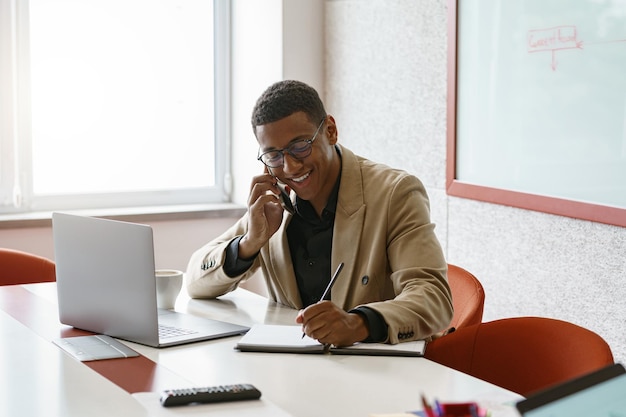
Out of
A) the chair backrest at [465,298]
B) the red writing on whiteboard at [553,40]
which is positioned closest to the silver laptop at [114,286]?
the chair backrest at [465,298]

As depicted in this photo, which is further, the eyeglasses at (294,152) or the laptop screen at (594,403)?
the eyeglasses at (294,152)

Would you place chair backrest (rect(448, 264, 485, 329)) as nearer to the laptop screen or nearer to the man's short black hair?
the man's short black hair

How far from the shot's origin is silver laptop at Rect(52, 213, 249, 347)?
6.14 feet

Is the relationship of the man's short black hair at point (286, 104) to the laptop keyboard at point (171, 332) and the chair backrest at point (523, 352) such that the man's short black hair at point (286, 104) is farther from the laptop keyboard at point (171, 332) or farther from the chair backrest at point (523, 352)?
the chair backrest at point (523, 352)

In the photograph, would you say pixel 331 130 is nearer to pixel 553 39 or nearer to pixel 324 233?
pixel 324 233

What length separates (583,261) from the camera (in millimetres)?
2811

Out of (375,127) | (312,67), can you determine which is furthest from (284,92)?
(312,67)

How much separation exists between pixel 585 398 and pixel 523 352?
1.05 m

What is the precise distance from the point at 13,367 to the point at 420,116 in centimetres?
222

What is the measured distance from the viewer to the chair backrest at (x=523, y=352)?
1.77 meters

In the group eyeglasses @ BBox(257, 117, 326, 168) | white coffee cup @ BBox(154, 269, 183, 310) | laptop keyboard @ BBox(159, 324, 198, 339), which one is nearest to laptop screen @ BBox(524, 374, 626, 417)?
laptop keyboard @ BBox(159, 324, 198, 339)

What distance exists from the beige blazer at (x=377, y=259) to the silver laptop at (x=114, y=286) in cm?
28

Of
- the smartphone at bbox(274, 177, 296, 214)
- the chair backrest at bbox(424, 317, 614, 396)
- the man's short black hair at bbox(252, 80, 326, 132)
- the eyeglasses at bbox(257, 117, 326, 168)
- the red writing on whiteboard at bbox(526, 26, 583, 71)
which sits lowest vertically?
the chair backrest at bbox(424, 317, 614, 396)

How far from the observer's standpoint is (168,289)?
2277 mm
